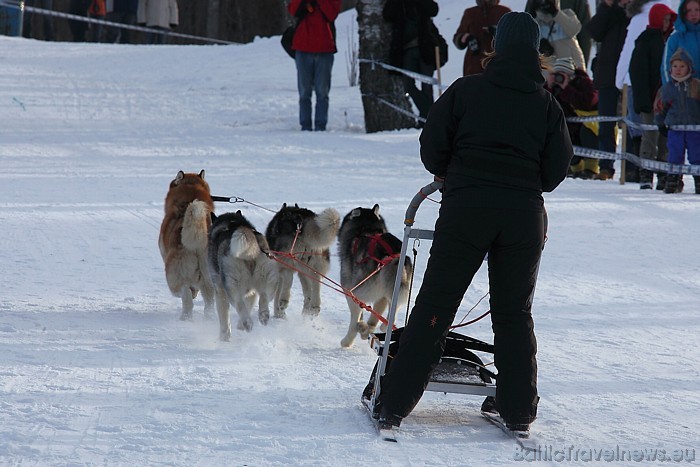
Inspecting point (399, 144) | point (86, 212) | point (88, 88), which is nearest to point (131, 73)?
Result: point (88, 88)

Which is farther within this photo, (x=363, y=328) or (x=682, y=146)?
(x=682, y=146)

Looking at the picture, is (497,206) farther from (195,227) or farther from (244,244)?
(195,227)

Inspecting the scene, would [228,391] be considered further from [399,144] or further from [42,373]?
[399,144]

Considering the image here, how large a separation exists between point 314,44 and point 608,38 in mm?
4680

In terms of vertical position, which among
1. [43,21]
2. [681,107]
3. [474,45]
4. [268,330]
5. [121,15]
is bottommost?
[268,330]

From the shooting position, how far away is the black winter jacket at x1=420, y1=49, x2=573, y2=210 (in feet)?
14.1

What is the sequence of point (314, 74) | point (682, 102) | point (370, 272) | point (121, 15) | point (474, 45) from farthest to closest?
point (121, 15), point (314, 74), point (474, 45), point (682, 102), point (370, 272)

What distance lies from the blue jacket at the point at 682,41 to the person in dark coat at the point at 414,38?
177 inches

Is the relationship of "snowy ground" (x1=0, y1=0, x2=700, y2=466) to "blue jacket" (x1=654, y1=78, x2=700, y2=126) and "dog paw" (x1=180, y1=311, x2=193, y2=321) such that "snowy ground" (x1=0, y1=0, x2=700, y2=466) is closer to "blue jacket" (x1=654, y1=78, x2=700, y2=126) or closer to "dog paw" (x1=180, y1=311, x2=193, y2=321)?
"dog paw" (x1=180, y1=311, x2=193, y2=321)

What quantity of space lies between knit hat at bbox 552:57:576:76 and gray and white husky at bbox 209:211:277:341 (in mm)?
6896

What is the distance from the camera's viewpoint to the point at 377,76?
1609 centimetres

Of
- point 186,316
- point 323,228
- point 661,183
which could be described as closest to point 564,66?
point 661,183

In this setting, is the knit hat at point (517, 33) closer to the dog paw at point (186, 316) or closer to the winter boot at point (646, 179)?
the dog paw at point (186, 316)

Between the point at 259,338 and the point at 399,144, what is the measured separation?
29.4ft
